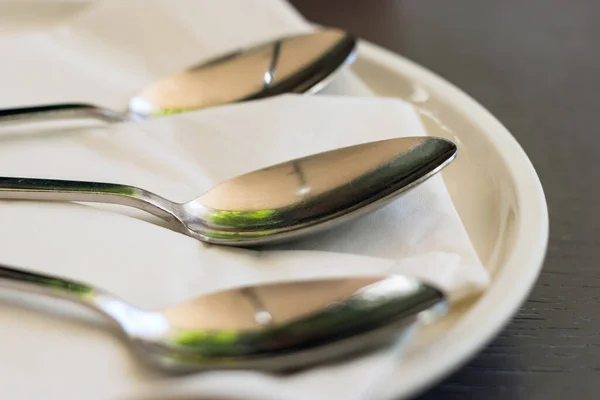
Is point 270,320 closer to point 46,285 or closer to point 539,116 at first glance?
point 46,285

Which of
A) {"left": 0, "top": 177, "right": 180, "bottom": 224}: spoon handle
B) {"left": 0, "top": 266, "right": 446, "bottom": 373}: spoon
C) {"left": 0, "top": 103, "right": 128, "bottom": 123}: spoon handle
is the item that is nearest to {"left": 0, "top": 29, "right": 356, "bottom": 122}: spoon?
{"left": 0, "top": 103, "right": 128, "bottom": 123}: spoon handle

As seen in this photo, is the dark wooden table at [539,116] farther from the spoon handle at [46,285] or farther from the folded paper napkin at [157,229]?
the spoon handle at [46,285]

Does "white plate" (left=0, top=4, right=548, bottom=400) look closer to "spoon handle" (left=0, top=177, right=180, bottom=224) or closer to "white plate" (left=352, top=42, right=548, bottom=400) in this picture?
"white plate" (left=352, top=42, right=548, bottom=400)

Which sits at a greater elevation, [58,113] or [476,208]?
[58,113]

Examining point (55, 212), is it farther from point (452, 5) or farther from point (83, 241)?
point (452, 5)

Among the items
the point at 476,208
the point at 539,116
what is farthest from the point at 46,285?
the point at 539,116

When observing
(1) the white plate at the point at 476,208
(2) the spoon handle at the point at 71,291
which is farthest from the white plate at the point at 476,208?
(2) the spoon handle at the point at 71,291

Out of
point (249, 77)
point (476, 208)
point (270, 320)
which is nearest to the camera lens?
point (270, 320)
